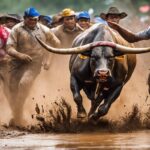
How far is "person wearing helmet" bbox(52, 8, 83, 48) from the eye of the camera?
17.5 metres

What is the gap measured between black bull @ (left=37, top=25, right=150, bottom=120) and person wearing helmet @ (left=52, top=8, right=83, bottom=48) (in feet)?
10.0

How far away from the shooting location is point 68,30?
57.7 feet

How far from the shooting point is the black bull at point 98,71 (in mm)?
13422

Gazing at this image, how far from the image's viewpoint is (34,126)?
14047 mm

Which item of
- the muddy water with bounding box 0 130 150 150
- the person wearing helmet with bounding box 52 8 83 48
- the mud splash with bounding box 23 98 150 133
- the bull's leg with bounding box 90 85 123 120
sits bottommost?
the muddy water with bounding box 0 130 150 150

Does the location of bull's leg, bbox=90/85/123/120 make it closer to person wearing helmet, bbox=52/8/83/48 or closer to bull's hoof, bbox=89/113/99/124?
bull's hoof, bbox=89/113/99/124

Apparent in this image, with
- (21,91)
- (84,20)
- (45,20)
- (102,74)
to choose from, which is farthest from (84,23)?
(102,74)

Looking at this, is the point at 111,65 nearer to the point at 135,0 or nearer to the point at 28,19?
the point at 28,19

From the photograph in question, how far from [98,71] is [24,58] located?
277cm

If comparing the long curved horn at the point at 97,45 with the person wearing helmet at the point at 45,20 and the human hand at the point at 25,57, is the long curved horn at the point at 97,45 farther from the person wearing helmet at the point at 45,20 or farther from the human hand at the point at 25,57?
the person wearing helmet at the point at 45,20

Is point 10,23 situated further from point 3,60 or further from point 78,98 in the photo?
point 78,98

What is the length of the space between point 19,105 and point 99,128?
103 inches

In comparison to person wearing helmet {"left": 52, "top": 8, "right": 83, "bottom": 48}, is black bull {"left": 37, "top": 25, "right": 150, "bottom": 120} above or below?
below

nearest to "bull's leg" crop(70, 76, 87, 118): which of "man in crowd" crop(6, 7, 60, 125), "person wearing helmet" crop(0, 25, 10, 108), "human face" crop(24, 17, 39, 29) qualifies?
"man in crowd" crop(6, 7, 60, 125)
